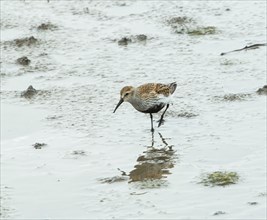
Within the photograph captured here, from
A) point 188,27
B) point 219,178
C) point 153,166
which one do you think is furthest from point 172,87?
point 188,27

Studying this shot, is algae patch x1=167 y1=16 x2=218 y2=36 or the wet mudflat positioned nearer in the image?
the wet mudflat

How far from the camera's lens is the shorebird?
13.3 meters

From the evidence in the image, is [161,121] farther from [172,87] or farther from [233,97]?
[233,97]

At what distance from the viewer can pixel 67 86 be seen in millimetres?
15133

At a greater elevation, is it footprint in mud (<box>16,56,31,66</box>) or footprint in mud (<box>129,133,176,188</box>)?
footprint in mud (<box>16,56,31,66</box>)

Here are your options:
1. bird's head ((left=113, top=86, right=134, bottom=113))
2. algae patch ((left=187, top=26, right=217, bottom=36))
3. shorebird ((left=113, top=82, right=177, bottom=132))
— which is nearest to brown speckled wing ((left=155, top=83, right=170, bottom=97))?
shorebird ((left=113, top=82, right=177, bottom=132))

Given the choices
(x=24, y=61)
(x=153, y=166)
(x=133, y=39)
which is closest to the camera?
(x=153, y=166)

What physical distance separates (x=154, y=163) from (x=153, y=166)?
0.12 metres

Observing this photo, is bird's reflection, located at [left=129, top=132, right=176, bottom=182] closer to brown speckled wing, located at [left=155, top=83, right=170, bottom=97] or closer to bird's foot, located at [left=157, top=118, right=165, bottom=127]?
bird's foot, located at [left=157, top=118, right=165, bottom=127]

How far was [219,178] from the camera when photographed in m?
10.8

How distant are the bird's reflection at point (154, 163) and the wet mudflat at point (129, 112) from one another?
0.02 m

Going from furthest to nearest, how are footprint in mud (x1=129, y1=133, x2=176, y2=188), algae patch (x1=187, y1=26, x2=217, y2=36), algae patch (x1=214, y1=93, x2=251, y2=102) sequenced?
algae patch (x1=187, y1=26, x2=217, y2=36), algae patch (x1=214, y1=93, x2=251, y2=102), footprint in mud (x1=129, y1=133, x2=176, y2=188)

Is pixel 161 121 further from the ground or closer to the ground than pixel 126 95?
closer to the ground

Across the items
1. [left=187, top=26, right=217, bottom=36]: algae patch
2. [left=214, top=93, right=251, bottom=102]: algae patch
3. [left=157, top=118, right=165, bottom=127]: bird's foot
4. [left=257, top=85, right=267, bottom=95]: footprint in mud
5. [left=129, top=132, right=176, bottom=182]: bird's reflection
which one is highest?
[left=187, top=26, right=217, bottom=36]: algae patch
